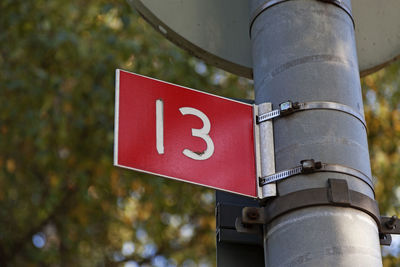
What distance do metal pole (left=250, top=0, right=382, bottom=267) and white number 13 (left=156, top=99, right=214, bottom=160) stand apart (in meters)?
0.21

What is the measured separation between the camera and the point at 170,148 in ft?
7.75

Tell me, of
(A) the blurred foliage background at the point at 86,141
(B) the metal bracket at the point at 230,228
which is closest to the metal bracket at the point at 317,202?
(B) the metal bracket at the point at 230,228

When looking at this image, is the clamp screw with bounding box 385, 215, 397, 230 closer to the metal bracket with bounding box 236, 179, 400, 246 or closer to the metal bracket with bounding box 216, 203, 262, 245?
the metal bracket with bounding box 236, 179, 400, 246

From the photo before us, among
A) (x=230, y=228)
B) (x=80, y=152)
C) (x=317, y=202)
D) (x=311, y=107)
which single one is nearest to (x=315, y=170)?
(x=317, y=202)

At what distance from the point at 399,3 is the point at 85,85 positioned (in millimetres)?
5287

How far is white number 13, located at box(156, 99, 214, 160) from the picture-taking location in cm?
237

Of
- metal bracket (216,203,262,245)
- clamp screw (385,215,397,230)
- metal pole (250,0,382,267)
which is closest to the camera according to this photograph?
metal pole (250,0,382,267)

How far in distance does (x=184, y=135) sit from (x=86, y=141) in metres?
5.95

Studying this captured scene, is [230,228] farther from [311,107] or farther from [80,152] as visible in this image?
[80,152]

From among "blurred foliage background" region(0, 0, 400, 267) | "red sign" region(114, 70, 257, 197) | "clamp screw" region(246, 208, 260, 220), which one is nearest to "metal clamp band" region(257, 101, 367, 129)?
"red sign" region(114, 70, 257, 197)

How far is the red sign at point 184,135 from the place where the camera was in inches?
91.2

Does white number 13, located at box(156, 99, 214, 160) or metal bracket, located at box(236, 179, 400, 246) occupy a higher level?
white number 13, located at box(156, 99, 214, 160)

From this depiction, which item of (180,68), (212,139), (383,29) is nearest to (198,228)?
(180,68)

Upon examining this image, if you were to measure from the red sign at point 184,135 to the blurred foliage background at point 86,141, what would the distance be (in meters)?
5.20
